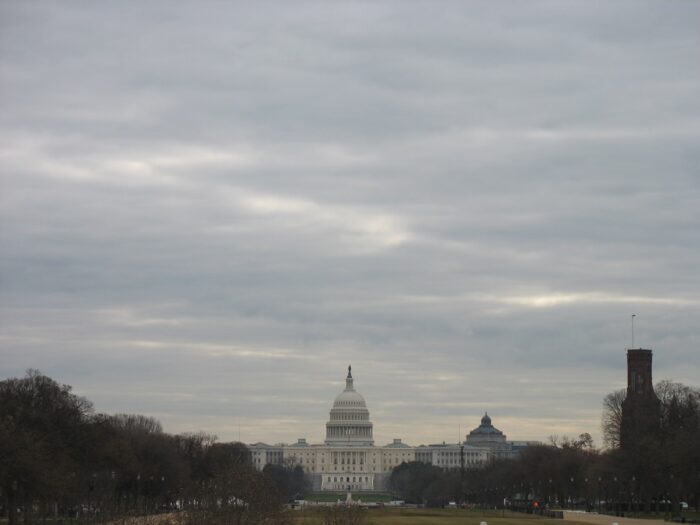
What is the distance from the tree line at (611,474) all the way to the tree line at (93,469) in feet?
91.6

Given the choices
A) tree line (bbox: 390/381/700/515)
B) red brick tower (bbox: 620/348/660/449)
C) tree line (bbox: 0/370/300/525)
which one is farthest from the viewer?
red brick tower (bbox: 620/348/660/449)

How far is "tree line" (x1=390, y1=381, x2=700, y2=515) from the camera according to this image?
101 meters

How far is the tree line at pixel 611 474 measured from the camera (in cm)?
10075

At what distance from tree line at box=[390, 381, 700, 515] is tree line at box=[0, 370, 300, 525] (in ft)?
91.6

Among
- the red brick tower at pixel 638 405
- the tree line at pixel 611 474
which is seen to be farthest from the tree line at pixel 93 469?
the red brick tower at pixel 638 405

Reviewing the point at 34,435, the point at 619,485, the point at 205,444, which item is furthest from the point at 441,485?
the point at 34,435

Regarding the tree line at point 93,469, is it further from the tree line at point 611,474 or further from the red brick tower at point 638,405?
the red brick tower at point 638,405

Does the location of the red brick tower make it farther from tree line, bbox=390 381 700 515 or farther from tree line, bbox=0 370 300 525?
tree line, bbox=0 370 300 525

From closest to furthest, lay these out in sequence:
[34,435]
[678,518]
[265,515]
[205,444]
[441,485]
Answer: [265,515] → [34,435] → [678,518] → [205,444] → [441,485]

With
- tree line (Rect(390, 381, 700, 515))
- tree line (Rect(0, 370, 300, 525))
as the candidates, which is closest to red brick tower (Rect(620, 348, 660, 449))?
tree line (Rect(390, 381, 700, 515))

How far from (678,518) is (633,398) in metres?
47.6

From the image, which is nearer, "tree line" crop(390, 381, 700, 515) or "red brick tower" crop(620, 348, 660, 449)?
"tree line" crop(390, 381, 700, 515)

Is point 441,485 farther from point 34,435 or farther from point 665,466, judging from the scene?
point 34,435

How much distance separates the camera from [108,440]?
99.9 metres
